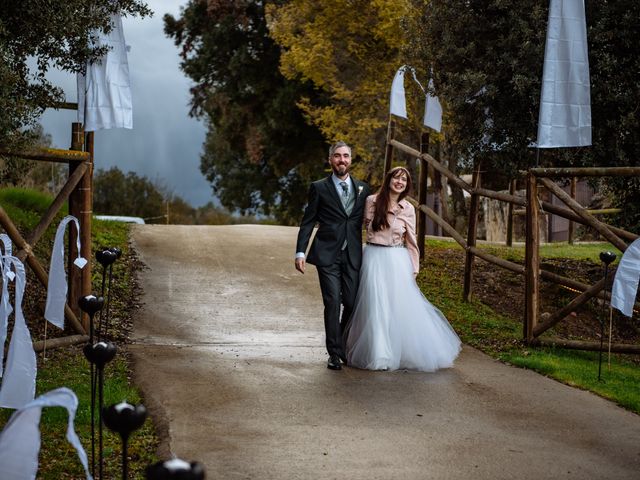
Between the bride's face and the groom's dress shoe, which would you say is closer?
the groom's dress shoe

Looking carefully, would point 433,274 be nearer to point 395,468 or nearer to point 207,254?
point 207,254

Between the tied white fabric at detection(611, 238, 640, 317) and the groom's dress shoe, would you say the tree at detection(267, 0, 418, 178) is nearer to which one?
the tied white fabric at detection(611, 238, 640, 317)

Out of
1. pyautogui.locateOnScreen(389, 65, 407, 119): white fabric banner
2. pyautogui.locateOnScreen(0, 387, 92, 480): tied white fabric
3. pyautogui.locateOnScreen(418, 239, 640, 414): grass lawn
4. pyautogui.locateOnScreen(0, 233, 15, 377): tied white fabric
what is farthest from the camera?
pyautogui.locateOnScreen(389, 65, 407, 119): white fabric banner

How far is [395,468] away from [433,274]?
8581 millimetres

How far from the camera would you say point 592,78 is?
1100cm

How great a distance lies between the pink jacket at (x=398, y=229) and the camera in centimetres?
857

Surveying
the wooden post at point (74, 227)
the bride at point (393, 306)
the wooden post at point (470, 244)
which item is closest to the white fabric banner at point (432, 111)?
the wooden post at point (470, 244)

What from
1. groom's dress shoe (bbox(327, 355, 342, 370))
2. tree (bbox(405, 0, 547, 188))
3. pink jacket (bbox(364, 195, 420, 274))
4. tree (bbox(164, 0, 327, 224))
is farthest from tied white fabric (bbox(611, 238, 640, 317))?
tree (bbox(164, 0, 327, 224))

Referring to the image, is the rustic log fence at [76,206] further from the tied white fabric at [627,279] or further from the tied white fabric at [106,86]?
the tied white fabric at [627,279]

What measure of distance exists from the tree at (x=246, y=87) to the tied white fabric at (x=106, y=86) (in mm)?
17596

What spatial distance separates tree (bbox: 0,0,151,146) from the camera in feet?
24.0

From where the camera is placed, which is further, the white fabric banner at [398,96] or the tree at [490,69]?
the white fabric banner at [398,96]

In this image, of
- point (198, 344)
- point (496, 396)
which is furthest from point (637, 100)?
point (198, 344)

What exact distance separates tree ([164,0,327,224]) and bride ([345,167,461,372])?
718 inches
